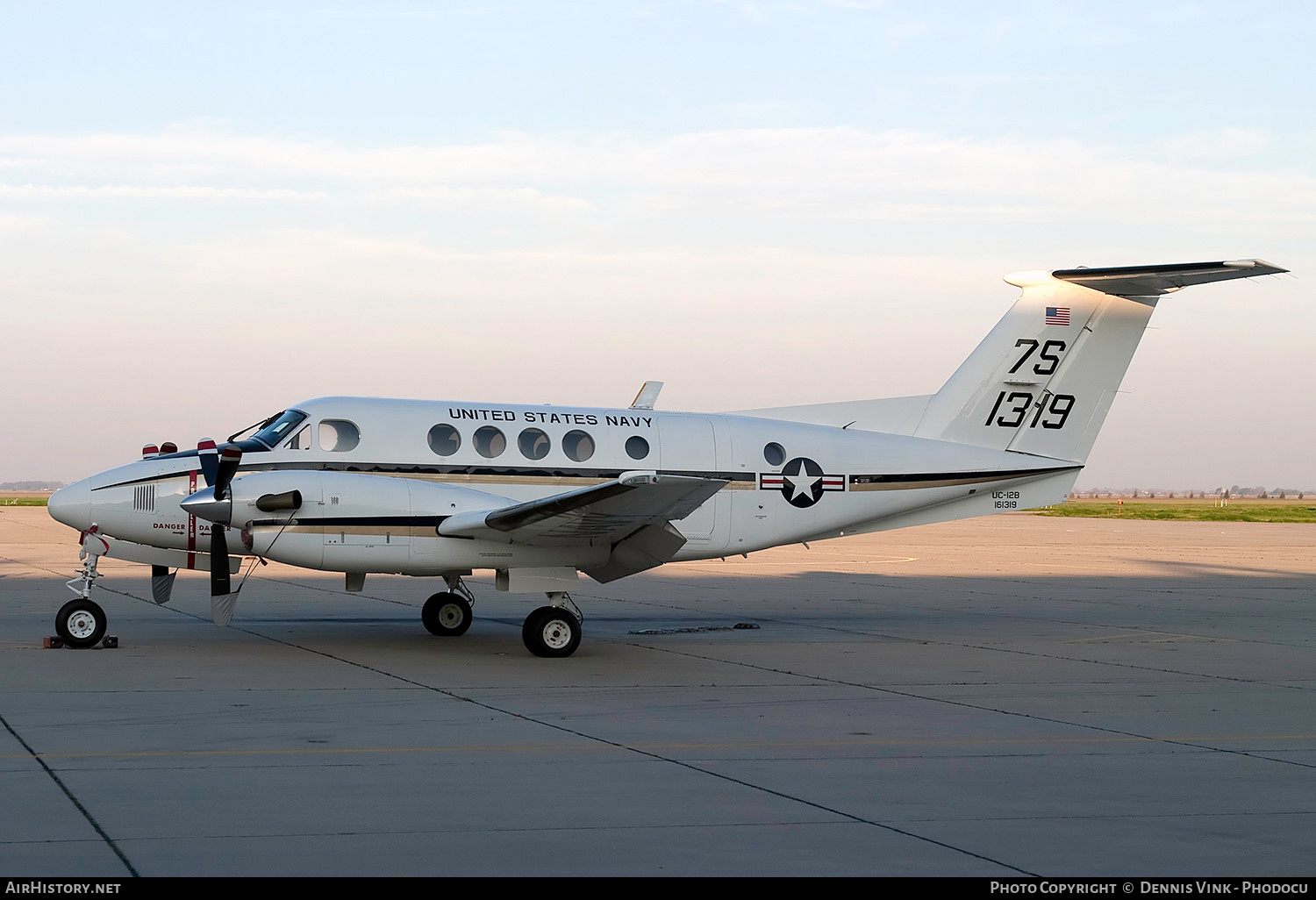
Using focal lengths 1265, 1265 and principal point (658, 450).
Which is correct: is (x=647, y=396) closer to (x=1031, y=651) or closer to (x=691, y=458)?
(x=691, y=458)

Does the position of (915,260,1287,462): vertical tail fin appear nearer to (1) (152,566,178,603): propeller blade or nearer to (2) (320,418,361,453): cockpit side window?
(2) (320,418,361,453): cockpit side window

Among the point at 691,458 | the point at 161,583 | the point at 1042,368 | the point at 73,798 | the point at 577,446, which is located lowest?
the point at 73,798

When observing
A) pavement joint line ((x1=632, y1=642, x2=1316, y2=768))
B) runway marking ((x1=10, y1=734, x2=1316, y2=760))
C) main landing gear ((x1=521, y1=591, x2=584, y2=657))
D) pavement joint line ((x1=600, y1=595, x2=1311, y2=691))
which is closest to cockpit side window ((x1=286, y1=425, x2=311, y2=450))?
main landing gear ((x1=521, y1=591, x2=584, y2=657))

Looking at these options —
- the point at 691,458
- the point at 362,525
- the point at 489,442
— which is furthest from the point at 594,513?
the point at 691,458

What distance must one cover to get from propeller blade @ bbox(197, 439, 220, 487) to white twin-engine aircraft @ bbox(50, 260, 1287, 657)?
0.04 meters

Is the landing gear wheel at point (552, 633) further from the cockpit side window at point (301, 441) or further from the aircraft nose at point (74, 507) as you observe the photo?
the aircraft nose at point (74, 507)

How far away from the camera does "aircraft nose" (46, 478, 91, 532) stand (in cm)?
1355

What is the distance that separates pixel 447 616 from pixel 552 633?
256 centimetres

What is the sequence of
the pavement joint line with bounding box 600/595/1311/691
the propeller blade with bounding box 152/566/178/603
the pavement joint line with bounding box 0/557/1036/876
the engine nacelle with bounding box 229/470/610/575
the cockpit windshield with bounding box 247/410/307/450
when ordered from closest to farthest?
the pavement joint line with bounding box 0/557/1036/876 < the pavement joint line with bounding box 600/595/1311/691 < the engine nacelle with bounding box 229/470/610/575 < the cockpit windshield with bounding box 247/410/307/450 < the propeller blade with bounding box 152/566/178/603

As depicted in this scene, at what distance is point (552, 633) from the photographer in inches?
546

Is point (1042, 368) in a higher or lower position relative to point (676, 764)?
higher

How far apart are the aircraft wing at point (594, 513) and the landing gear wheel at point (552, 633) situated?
2.65ft

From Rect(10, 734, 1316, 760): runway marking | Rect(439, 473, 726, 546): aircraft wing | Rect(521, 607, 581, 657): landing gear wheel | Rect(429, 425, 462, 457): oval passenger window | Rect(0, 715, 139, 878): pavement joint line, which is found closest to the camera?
Rect(0, 715, 139, 878): pavement joint line

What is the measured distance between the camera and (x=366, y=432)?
14.6m
